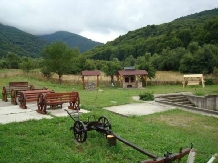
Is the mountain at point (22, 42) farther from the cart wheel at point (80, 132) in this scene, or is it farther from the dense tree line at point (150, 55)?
the cart wheel at point (80, 132)

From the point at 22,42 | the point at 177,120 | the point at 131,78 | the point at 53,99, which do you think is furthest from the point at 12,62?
the point at 177,120

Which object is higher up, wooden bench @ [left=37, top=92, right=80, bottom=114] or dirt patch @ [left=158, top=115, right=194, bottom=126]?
wooden bench @ [left=37, top=92, right=80, bottom=114]

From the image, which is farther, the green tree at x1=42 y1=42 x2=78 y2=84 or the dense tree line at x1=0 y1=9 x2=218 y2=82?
the dense tree line at x1=0 y1=9 x2=218 y2=82

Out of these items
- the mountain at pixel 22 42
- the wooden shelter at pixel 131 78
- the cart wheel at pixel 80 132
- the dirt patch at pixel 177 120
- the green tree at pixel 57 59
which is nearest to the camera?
the cart wheel at pixel 80 132

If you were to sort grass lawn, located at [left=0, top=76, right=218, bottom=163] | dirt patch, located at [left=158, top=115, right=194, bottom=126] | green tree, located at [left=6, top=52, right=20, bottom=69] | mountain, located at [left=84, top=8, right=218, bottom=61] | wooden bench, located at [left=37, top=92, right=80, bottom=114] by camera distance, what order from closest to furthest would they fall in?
grass lawn, located at [left=0, top=76, right=218, bottom=163]
dirt patch, located at [left=158, top=115, right=194, bottom=126]
wooden bench, located at [left=37, top=92, right=80, bottom=114]
mountain, located at [left=84, top=8, right=218, bottom=61]
green tree, located at [left=6, top=52, right=20, bottom=69]

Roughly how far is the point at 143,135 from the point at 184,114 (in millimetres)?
5209

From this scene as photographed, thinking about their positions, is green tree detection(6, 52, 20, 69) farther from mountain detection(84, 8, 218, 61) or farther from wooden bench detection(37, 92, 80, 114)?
wooden bench detection(37, 92, 80, 114)

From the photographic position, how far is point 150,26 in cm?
10369

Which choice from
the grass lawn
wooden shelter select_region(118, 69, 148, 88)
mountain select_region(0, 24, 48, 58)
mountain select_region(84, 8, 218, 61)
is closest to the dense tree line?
mountain select_region(84, 8, 218, 61)

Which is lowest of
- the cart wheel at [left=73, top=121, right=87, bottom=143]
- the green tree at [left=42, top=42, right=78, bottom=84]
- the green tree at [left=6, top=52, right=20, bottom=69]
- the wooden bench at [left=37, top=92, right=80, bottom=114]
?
the cart wheel at [left=73, top=121, right=87, bottom=143]

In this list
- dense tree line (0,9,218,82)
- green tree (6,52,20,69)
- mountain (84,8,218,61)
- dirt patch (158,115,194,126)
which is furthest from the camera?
green tree (6,52,20,69)

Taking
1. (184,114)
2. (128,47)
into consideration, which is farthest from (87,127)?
(128,47)

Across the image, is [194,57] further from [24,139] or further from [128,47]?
[128,47]

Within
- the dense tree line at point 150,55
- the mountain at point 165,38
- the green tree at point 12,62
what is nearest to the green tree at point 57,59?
the dense tree line at point 150,55
